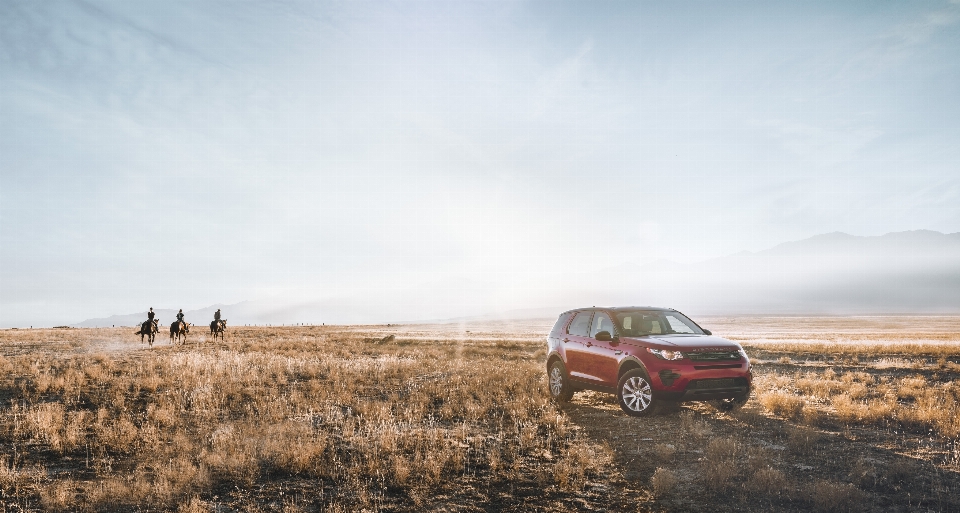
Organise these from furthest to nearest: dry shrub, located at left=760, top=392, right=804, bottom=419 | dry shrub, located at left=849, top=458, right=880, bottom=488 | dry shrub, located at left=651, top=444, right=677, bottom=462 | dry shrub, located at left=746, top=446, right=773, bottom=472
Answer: dry shrub, located at left=760, top=392, right=804, bottom=419 < dry shrub, located at left=651, top=444, right=677, bottom=462 < dry shrub, located at left=746, top=446, right=773, bottom=472 < dry shrub, located at left=849, top=458, right=880, bottom=488

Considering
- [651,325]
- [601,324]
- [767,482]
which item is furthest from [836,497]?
[601,324]

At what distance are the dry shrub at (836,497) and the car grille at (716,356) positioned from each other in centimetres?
346

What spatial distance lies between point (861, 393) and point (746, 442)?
646 centimetres

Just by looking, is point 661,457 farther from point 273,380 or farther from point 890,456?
point 273,380

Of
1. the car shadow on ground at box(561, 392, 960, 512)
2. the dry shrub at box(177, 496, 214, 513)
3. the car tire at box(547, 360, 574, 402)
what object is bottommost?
the car shadow on ground at box(561, 392, 960, 512)

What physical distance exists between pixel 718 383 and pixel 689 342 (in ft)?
2.71

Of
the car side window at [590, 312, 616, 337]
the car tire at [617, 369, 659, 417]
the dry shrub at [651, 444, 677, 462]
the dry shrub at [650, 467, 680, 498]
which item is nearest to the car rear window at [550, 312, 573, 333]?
the car side window at [590, 312, 616, 337]

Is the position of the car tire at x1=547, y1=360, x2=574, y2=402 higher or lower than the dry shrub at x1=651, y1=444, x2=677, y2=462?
higher

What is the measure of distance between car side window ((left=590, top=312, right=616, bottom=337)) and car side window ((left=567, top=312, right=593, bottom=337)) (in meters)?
0.16

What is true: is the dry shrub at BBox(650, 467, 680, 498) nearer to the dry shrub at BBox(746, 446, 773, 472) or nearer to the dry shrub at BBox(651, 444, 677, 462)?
the dry shrub at BBox(651, 444, 677, 462)

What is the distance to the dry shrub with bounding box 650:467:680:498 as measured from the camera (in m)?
6.30

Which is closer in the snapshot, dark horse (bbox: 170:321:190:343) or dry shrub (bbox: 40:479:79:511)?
dry shrub (bbox: 40:479:79:511)

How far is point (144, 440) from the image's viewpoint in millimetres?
8531

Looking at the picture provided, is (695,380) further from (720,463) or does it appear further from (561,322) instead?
(561,322)
